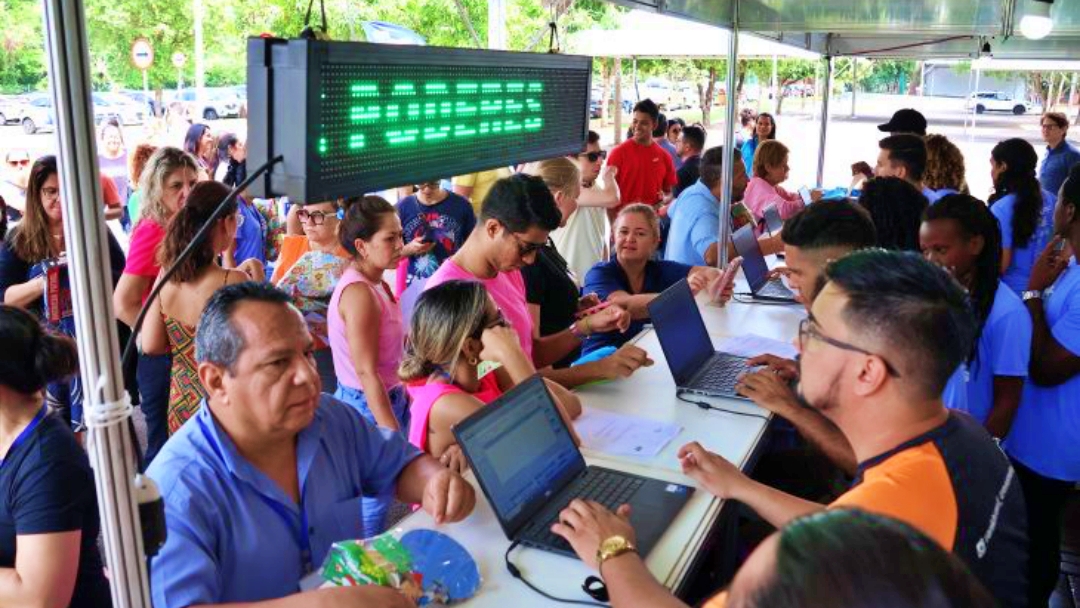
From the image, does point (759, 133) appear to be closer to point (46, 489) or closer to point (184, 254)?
point (46, 489)

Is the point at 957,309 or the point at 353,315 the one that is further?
the point at 353,315

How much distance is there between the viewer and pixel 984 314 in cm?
282

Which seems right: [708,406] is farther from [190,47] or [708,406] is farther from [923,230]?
[190,47]

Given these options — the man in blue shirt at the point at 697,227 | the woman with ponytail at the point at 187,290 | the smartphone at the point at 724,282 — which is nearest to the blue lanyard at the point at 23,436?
the woman with ponytail at the point at 187,290

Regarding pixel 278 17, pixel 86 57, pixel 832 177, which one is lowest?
pixel 832 177

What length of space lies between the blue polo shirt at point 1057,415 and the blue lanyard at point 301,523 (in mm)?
2361

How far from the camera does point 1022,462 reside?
304cm

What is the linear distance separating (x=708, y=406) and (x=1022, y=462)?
1.08 meters

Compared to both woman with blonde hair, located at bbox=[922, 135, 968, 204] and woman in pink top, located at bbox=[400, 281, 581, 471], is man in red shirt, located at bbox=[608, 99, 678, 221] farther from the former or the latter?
woman in pink top, located at bbox=[400, 281, 581, 471]

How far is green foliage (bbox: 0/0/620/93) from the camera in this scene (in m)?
10.5

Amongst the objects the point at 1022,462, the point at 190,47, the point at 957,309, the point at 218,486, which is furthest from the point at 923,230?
the point at 190,47

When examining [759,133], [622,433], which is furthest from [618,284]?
[759,133]

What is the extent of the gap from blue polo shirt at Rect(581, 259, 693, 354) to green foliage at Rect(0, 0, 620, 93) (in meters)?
6.57

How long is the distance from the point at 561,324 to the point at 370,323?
93 centimetres
